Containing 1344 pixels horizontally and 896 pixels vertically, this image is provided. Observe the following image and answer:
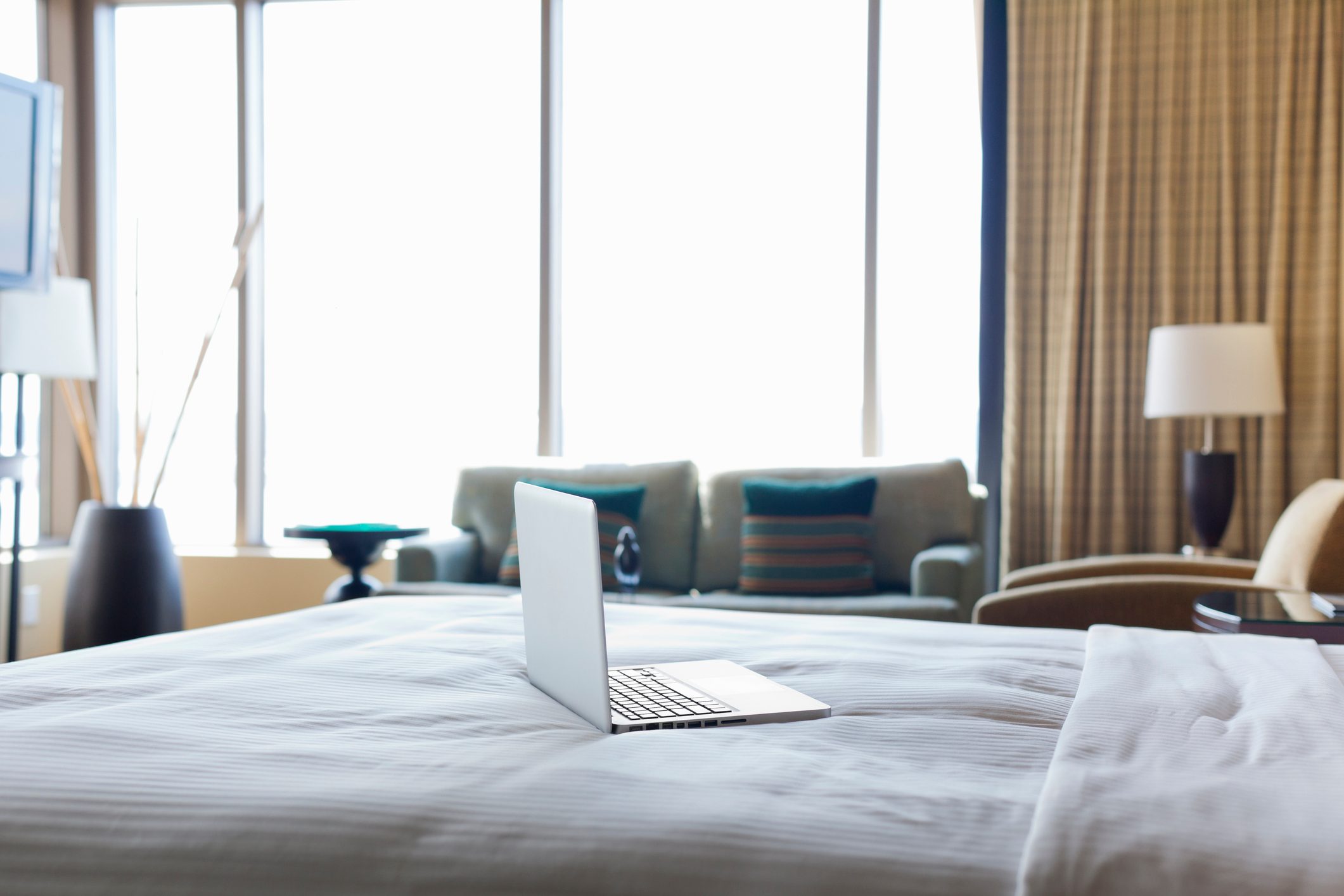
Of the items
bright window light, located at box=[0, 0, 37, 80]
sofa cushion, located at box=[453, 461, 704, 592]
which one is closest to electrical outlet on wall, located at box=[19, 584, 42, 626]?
sofa cushion, located at box=[453, 461, 704, 592]

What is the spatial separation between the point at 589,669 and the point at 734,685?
240mm

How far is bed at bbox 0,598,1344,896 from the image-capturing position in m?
0.80

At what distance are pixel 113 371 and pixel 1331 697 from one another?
16.5 ft

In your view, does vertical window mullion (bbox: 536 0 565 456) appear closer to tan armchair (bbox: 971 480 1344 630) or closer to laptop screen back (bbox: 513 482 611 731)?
tan armchair (bbox: 971 480 1344 630)

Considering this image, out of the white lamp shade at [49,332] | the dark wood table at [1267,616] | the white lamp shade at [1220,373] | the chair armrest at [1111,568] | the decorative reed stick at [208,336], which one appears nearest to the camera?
the dark wood table at [1267,616]

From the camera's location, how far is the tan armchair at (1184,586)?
2604 millimetres

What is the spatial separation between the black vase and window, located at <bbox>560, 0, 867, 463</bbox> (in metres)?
1.64

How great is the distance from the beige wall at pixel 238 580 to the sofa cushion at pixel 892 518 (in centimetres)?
148

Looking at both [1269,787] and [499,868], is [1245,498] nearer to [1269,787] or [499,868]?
[1269,787]

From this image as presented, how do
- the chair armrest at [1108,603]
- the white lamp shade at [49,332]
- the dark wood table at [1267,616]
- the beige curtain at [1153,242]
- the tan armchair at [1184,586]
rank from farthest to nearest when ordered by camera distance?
the beige curtain at [1153,242]
the white lamp shade at [49,332]
the chair armrest at [1108,603]
the tan armchair at [1184,586]
the dark wood table at [1267,616]

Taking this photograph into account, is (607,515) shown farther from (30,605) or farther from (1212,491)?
(30,605)

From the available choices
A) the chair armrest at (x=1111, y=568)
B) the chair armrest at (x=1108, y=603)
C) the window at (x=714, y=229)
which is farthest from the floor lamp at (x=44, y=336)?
the chair armrest at (x=1111, y=568)

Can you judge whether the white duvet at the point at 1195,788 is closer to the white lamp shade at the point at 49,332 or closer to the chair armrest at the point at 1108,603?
the chair armrest at the point at 1108,603

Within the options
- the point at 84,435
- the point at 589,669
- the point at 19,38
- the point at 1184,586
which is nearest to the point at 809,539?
the point at 1184,586
